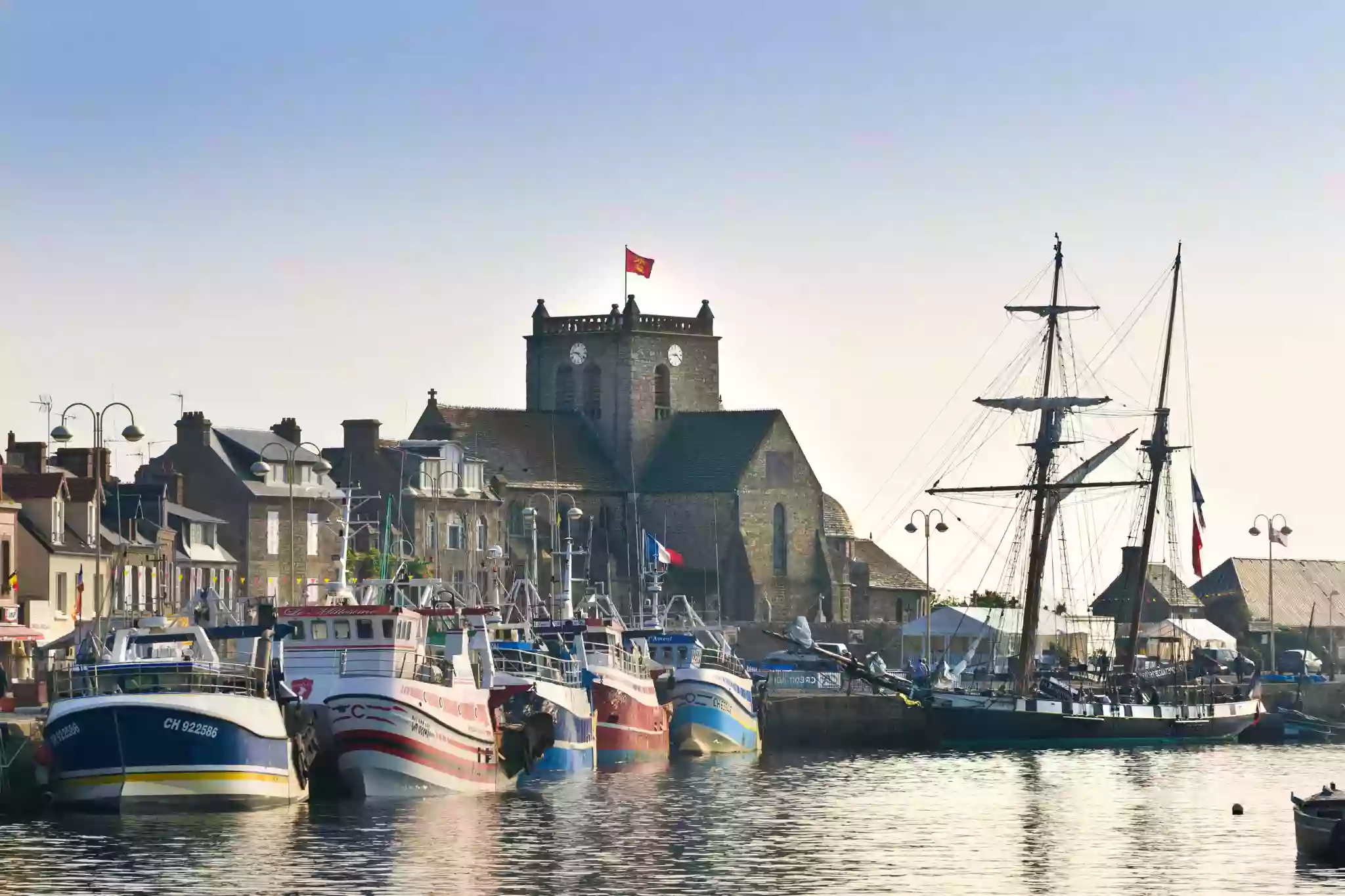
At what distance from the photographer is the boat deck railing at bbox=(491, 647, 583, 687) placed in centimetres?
8144

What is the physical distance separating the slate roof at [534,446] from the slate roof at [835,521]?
17.5 metres

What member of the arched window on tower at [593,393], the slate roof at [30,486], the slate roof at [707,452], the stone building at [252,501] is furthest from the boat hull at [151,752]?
the arched window on tower at [593,393]

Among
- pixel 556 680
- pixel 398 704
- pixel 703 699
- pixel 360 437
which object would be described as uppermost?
pixel 360 437

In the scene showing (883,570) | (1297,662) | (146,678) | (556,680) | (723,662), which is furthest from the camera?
(883,570)

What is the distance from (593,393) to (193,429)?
45793 millimetres

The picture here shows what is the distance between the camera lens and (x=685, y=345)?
173750mm

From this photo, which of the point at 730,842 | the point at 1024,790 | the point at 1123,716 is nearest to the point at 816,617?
the point at 1123,716

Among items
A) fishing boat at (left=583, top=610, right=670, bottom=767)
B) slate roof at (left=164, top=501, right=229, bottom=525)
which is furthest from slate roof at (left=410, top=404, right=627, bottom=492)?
fishing boat at (left=583, top=610, right=670, bottom=767)

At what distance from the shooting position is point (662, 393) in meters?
173

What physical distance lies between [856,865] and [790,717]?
176 ft

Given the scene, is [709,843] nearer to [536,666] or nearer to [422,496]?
[536,666]

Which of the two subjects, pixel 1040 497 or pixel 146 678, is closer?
pixel 146 678

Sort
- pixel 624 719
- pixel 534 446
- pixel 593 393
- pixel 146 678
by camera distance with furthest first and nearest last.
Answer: pixel 593 393, pixel 534 446, pixel 624 719, pixel 146 678

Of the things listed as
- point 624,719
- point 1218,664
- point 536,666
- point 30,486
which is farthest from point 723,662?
point 1218,664
